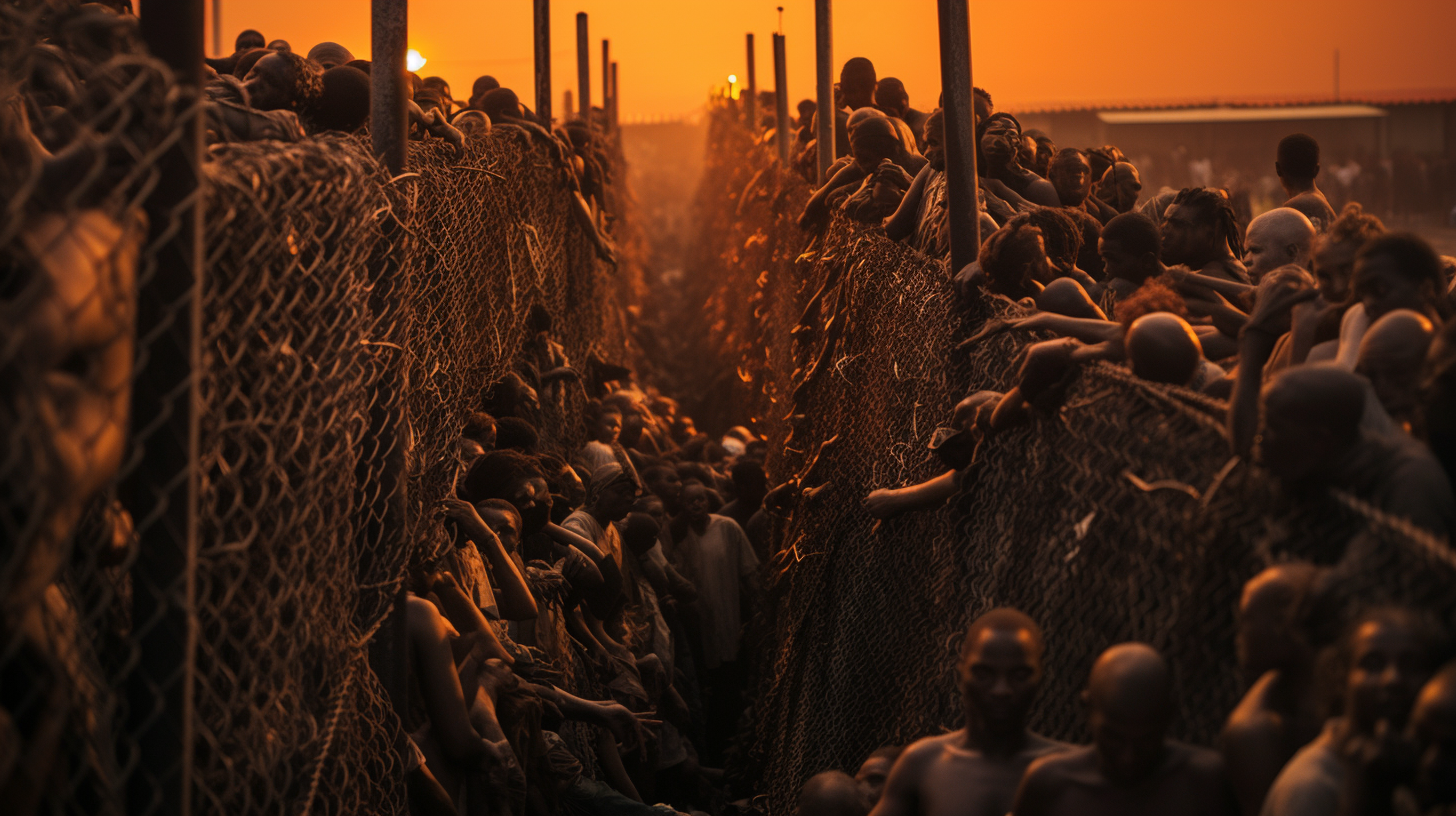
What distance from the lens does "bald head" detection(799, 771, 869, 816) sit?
452 centimetres

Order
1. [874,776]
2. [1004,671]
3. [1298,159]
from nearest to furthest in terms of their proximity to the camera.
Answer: [1004,671]
[874,776]
[1298,159]

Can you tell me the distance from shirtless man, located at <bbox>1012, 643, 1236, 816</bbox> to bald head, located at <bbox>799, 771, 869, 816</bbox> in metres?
1.56

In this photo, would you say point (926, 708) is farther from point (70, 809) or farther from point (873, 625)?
point (70, 809)

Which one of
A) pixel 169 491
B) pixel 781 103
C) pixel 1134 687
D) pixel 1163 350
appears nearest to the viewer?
pixel 169 491

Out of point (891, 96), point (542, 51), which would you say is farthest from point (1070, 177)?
point (542, 51)

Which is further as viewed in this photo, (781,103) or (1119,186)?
(781,103)

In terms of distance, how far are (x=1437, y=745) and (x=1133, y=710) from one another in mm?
831

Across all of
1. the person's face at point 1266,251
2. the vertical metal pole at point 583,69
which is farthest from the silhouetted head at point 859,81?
the vertical metal pole at point 583,69

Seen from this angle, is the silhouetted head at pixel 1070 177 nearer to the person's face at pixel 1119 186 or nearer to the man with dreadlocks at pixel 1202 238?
the person's face at pixel 1119 186

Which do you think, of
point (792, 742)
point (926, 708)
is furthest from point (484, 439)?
point (926, 708)

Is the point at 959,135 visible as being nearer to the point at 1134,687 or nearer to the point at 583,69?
the point at 1134,687

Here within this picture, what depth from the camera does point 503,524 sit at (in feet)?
20.3

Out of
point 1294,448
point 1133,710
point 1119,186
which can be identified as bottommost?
point 1133,710

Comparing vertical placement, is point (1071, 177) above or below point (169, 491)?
above
